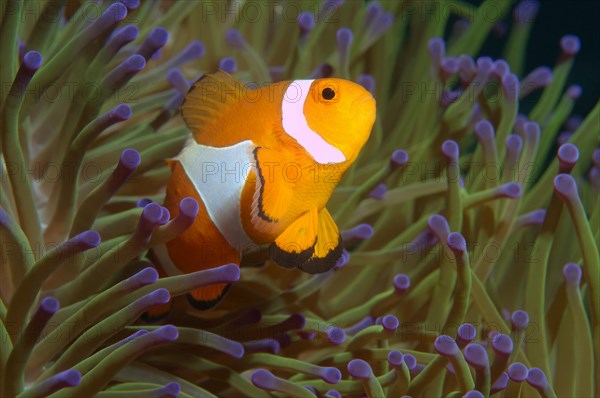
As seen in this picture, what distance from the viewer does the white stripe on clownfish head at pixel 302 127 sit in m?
0.80

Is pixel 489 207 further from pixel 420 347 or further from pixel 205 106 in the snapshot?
pixel 205 106

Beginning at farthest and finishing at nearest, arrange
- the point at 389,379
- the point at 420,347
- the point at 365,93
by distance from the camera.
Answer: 1. the point at 420,347
2. the point at 389,379
3. the point at 365,93

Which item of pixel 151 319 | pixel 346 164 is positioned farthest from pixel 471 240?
pixel 151 319

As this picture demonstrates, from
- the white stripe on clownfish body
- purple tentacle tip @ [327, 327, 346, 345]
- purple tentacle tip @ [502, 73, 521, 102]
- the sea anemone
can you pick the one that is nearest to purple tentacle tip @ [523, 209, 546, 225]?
the sea anemone

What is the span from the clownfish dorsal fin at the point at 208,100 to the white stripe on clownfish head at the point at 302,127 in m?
0.11

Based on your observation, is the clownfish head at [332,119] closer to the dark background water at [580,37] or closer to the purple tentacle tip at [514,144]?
the purple tentacle tip at [514,144]

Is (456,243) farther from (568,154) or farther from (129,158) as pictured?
(129,158)

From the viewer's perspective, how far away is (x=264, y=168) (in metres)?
0.83

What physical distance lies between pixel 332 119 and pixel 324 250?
18 cm

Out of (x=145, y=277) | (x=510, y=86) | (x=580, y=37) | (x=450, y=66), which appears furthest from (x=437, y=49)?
(x=580, y=37)

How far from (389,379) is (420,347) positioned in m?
0.19

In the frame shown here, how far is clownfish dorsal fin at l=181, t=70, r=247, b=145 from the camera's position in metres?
0.93

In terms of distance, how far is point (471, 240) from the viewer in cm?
119

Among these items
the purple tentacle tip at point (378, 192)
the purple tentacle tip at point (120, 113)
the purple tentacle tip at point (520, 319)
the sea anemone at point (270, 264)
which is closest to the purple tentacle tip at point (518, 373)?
the sea anemone at point (270, 264)
